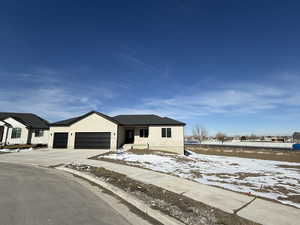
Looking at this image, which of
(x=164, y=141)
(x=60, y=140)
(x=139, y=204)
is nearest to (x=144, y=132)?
(x=164, y=141)

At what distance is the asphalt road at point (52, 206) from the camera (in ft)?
11.7

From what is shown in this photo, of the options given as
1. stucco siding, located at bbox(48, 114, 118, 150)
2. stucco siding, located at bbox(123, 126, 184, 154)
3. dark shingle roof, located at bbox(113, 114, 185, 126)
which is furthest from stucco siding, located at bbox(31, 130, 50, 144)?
stucco siding, located at bbox(123, 126, 184, 154)

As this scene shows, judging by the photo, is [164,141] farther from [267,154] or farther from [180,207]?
[267,154]

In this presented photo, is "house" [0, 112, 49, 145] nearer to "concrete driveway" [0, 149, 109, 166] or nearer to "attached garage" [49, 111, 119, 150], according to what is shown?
"attached garage" [49, 111, 119, 150]

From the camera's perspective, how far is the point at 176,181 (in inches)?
270

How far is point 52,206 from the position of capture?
4305mm

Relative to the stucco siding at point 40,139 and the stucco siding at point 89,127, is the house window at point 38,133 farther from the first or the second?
the stucco siding at point 89,127

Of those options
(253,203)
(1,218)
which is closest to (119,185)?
(1,218)

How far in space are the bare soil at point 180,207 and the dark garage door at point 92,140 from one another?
601 inches

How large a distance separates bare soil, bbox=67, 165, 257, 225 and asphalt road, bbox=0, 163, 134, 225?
3.74 feet

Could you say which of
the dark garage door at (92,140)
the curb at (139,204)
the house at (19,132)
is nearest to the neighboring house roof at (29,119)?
the house at (19,132)

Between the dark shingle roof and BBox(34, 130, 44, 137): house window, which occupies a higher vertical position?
the dark shingle roof

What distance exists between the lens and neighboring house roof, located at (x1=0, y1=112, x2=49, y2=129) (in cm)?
2696

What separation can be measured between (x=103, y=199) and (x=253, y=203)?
455cm
